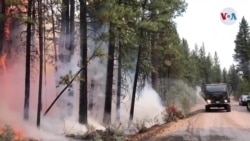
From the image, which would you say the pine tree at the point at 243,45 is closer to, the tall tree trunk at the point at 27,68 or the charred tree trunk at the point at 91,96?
the charred tree trunk at the point at 91,96

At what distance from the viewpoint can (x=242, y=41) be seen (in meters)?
104

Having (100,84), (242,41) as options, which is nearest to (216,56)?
(242,41)

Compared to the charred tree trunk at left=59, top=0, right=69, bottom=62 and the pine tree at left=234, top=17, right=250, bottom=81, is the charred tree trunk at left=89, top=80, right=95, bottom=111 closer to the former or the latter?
the charred tree trunk at left=59, top=0, right=69, bottom=62

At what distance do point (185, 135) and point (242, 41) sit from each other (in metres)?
90.1

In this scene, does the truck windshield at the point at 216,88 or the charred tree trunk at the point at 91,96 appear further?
the truck windshield at the point at 216,88

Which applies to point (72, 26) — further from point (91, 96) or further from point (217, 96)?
point (217, 96)

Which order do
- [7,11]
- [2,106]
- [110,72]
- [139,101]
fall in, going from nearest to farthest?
[7,11]
[2,106]
[110,72]
[139,101]

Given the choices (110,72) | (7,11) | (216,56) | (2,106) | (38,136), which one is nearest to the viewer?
(38,136)

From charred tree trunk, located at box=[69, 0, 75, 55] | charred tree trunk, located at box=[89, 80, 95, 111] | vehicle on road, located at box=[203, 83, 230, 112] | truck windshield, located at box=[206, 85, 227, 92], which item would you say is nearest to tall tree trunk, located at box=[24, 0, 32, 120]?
charred tree trunk, located at box=[69, 0, 75, 55]

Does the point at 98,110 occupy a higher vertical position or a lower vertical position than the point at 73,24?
lower

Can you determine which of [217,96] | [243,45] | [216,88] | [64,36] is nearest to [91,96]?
[64,36]

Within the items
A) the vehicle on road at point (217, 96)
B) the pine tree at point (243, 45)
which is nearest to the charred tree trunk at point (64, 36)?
the vehicle on road at point (217, 96)

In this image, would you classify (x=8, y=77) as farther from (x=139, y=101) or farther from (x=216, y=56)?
(x=216, y=56)

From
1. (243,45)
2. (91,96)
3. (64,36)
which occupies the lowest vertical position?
(91,96)
